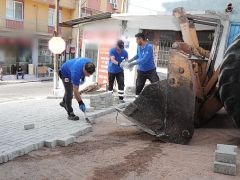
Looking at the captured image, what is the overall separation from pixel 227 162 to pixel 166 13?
810 centimetres

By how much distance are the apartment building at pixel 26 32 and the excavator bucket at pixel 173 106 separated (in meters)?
19.5

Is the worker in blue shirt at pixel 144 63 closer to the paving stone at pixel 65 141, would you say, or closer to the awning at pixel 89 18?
the paving stone at pixel 65 141

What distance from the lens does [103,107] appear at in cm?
800

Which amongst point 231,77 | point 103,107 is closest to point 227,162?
point 231,77

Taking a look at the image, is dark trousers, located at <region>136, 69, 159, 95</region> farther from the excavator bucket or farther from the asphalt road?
the asphalt road

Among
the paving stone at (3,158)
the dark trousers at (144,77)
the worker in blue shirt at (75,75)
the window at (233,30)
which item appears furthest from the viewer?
the window at (233,30)

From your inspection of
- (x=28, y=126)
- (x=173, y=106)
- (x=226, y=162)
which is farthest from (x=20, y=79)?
(x=226, y=162)

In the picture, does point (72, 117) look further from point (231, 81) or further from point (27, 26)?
point (27, 26)

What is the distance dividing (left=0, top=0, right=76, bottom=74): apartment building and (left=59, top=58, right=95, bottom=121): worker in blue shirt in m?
17.6

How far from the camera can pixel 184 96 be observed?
515 centimetres

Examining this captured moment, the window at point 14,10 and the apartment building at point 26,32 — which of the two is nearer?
the apartment building at point 26,32

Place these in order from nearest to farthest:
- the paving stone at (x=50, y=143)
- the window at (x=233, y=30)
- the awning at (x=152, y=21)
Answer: the paving stone at (x=50, y=143) < the window at (x=233, y=30) < the awning at (x=152, y=21)

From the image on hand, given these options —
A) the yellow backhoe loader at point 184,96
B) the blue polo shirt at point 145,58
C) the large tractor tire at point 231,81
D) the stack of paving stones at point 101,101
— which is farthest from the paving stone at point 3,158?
the blue polo shirt at point 145,58

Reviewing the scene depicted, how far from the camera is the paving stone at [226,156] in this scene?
3992 mm
